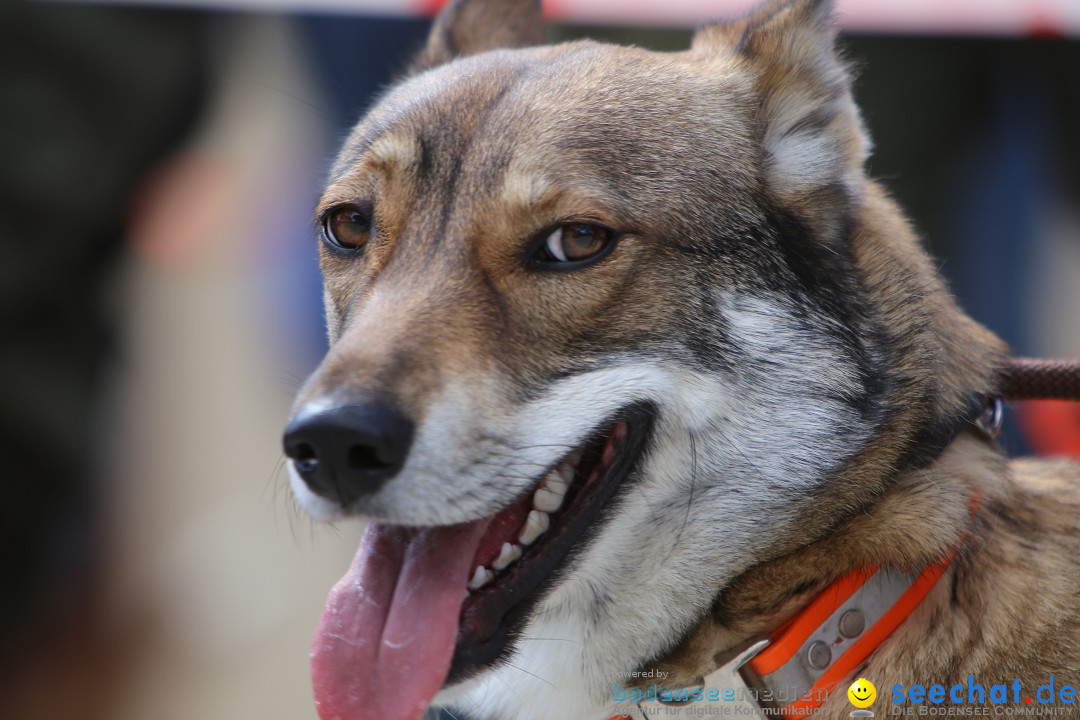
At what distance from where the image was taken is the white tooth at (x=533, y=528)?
238 centimetres

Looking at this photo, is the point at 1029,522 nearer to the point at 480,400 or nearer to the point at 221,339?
the point at 480,400

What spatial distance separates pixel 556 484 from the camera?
2412 mm

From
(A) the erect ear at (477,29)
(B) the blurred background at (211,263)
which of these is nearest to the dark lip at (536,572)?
(A) the erect ear at (477,29)

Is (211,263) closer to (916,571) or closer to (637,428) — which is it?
(637,428)

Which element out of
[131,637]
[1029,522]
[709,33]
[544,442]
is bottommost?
[131,637]

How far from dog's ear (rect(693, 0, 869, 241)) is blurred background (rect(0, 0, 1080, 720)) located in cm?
251

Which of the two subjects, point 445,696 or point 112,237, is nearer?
point 445,696

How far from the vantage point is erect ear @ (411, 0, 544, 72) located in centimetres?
347

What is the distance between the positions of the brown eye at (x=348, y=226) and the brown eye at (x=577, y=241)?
1.76 feet

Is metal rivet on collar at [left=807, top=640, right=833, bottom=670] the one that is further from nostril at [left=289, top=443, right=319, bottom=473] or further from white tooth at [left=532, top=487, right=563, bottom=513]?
nostril at [left=289, top=443, right=319, bottom=473]

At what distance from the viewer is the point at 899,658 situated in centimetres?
234

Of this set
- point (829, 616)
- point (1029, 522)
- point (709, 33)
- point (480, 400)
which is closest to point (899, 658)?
point (829, 616)

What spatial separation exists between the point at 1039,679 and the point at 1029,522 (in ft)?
1.29

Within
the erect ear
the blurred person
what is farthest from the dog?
the blurred person
